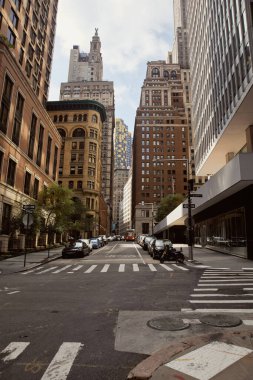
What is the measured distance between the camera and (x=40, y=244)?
40.1 metres

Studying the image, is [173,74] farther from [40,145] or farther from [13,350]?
[13,350]

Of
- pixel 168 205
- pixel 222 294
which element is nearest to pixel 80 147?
pixel 168 205

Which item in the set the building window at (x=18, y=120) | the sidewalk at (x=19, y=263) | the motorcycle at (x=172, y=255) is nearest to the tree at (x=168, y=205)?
the building window at (x=18, y=120)

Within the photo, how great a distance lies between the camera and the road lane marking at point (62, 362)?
12.5 feet

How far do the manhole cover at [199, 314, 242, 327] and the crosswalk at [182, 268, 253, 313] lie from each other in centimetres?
61

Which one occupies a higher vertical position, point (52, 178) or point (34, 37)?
point (34, 37)

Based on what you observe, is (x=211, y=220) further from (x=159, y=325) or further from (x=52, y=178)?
(x=159, y=325)

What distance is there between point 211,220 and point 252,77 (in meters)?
17.9

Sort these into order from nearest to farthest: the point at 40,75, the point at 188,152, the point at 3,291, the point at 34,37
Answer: the point at 3,291
the point at 34,37
the point at 40,75
the point at 188,152

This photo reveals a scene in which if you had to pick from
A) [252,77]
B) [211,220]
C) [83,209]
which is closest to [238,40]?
[252,77]

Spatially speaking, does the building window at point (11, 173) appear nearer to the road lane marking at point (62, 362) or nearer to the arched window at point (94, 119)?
the road lane marking at point (62, 362)

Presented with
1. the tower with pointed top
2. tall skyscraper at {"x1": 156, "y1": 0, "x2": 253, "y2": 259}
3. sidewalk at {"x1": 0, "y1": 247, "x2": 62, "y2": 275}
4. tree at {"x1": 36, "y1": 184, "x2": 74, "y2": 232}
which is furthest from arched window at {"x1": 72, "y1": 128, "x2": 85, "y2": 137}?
the tower with pointed top

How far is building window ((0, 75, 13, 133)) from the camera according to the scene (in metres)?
28.3

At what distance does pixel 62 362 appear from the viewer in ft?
13.8
